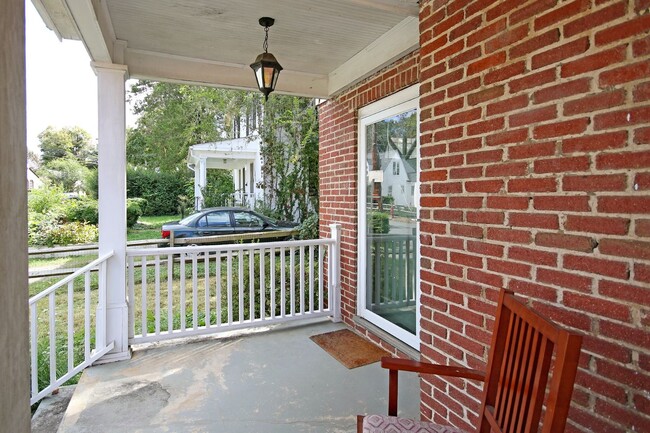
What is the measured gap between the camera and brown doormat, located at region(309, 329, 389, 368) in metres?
3.30

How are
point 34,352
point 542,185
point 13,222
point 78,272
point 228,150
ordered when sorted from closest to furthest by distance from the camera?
1. point 13,222
2. point 542,185
3. point 34,352
4. point 78,272
5. point 228,150

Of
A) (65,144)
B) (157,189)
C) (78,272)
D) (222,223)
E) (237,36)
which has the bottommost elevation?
(78,272)

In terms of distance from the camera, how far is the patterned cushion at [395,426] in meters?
1.49

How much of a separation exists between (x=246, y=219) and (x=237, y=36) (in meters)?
5.60

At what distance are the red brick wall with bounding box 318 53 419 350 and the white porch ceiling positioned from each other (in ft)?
0.58

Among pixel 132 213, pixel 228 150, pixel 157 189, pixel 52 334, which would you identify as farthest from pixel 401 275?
pixel 157 189

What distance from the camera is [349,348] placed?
3.58 metres

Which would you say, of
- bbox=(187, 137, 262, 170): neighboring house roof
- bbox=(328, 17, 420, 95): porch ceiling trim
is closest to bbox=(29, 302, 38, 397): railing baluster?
bbox=(328, 17, 420, 95): porch ceiling trim

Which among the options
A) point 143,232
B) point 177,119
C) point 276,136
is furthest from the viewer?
point 177,119

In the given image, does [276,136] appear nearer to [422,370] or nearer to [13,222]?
[422,370]

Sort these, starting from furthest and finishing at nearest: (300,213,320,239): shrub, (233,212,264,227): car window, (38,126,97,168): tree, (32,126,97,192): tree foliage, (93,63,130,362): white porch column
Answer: (38,126,97,168): tree, (32,126,97,192): tree foliage, (233,212,264,227): car window, (300,213,320,239): shrub, (93,63,130,362): white porch column

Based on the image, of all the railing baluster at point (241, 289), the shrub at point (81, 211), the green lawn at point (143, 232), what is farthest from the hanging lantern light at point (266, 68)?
the shrub at point (81, 211)

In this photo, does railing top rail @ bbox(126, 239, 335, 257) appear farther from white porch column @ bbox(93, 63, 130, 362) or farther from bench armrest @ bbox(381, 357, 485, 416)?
bench armrest @ bbox(381, 357, 485, 416)

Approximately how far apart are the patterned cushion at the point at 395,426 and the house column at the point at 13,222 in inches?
43.8
